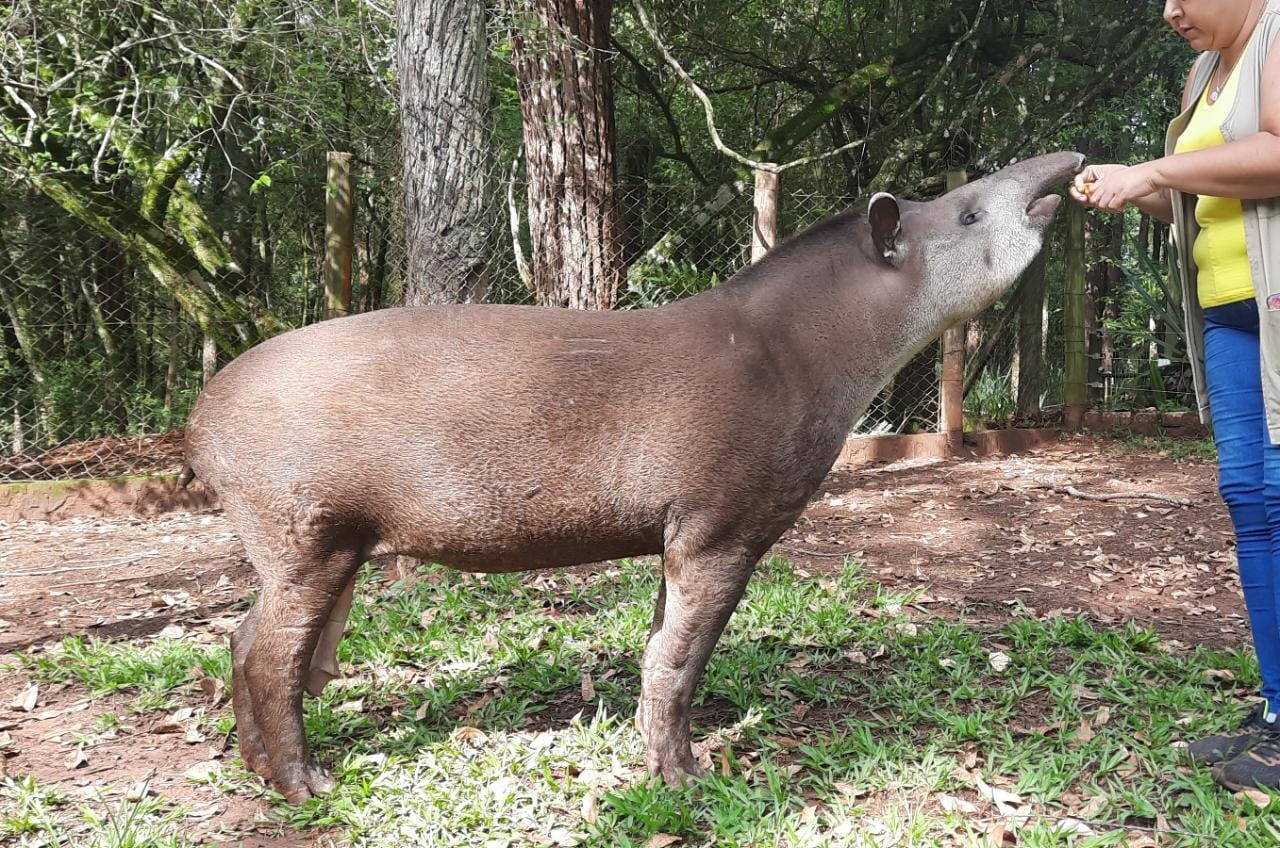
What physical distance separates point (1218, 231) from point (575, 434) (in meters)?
1.89

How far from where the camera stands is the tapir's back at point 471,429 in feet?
9.18

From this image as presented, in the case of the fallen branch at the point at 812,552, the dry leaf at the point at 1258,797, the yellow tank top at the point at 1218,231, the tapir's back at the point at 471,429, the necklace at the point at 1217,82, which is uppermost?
the necklace at the point at 1217,82

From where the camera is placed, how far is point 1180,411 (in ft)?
29.3

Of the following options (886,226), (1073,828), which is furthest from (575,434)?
(1073,828)

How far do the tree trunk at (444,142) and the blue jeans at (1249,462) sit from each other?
3.22m

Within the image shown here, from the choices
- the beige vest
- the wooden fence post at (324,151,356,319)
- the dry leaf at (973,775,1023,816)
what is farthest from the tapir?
the wooden fence post at (324,151,356,319)

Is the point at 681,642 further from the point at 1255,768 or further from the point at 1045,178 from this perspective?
the point at 1045,178

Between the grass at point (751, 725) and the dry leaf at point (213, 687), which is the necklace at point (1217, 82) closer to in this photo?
the grass at point (751, 725)

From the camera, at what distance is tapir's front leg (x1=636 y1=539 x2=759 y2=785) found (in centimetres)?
296

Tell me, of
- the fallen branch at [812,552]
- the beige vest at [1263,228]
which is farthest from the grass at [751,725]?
the beige vest at [1263,228]

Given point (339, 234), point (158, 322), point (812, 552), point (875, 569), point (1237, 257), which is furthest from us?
point (158, 322)

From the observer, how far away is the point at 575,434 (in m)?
2.87

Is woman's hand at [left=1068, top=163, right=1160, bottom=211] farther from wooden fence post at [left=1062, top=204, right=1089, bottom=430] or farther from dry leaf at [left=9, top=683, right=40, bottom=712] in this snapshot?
wooden fence post at [left=1062, top=204, right=1089, bottom=430]

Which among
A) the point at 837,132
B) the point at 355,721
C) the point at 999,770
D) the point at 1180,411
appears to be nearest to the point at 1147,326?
the point at 1180,411
